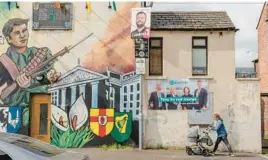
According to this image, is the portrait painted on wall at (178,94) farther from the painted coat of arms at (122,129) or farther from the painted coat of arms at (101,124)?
the painted coat of arms at (101,124)

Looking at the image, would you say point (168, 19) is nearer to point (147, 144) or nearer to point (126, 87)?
point (126, 87)

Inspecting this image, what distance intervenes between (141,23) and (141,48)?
105 centimetres

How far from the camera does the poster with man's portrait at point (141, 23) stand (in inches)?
671

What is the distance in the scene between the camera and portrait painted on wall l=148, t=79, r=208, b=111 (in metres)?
17.6

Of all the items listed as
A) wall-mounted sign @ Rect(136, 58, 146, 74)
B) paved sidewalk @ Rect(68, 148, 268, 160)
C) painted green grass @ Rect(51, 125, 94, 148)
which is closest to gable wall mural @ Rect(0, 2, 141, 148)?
painted green grass @ Rect(51, 125, 94, 148)

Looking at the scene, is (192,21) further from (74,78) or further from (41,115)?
(41,115)

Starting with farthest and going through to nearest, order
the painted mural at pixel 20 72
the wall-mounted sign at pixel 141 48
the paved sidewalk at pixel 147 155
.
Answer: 1. the painted mural at pixel 20 72
2. the wall-mounted sign at pixel 141 48
3. the paved sidewalk at pixel 147 155

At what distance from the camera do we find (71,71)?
1758 cm

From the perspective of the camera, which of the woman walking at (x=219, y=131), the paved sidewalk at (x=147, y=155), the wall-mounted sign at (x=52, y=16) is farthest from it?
the wall-mounted sign at (x=52, y=16)

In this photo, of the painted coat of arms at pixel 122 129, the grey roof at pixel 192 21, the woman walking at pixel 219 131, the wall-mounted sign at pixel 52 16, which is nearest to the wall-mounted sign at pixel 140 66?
the grey roof at pixel 192 21

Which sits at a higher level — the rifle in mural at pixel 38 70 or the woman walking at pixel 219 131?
the rifle in mural at pixel 38 70

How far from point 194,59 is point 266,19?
44.0ft

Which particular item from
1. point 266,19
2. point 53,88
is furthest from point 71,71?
point 266,19

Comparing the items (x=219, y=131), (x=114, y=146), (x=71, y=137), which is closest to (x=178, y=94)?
(x=219, y=131)
